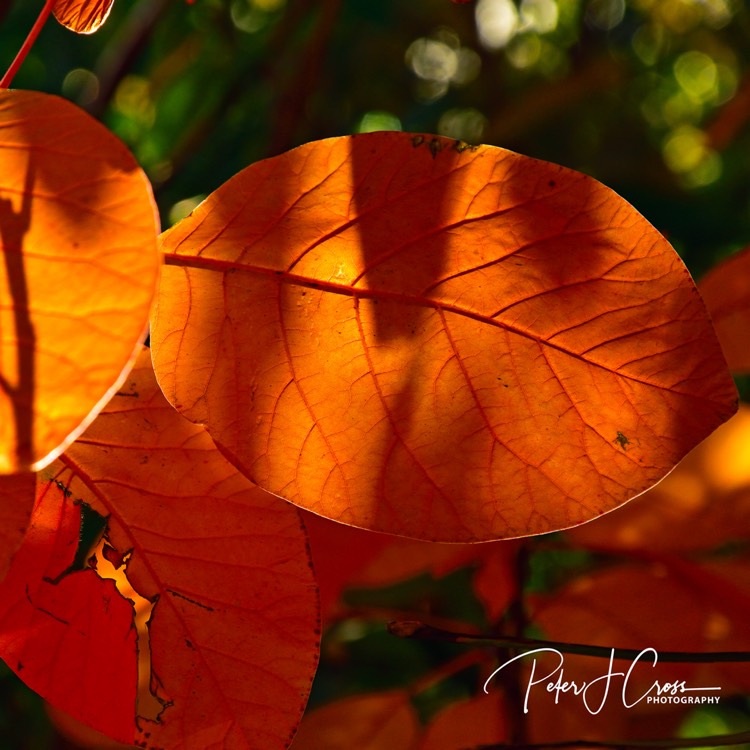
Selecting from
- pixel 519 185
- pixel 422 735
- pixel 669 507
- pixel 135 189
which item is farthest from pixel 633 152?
pixel 135 189

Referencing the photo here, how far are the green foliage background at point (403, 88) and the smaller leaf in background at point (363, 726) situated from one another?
17 centimetres

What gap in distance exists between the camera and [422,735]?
0.89 m

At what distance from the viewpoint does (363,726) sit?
2.79ft

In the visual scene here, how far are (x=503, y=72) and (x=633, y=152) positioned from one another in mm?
338

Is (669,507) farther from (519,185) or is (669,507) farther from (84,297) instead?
(84,297)

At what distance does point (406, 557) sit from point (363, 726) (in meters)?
0.18

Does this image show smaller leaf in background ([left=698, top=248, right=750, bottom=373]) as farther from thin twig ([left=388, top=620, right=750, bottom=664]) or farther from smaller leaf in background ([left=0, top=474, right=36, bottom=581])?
smaller leaf in background ([left=0, top=474, right=36, bottom=581])

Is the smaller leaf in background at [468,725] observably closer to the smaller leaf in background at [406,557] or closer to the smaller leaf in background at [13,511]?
the smaller leaf in background at [406,557]

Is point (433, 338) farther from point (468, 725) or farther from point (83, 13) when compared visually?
point (468, 725)

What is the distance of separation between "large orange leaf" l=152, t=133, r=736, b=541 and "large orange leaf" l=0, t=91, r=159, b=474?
0.11m

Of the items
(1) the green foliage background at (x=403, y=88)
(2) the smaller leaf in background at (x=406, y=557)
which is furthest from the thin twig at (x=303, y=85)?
(2) the smaller leaf in background at (x=406, y=557)


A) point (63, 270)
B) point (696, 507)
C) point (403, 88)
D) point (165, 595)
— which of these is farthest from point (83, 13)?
point (403, 88)

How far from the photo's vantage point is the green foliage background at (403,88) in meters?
1.14

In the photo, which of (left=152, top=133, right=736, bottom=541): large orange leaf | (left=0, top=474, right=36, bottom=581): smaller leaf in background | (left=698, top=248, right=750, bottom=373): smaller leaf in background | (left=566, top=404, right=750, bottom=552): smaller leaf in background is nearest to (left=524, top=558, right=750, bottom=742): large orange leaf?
(left=566, top=404, right=750, bottom=552): smaller leaf in background
